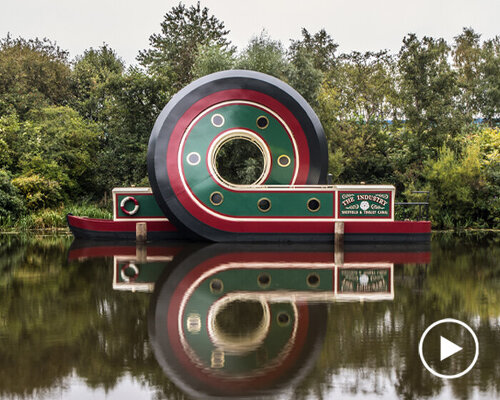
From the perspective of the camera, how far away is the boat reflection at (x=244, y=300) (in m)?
5.28

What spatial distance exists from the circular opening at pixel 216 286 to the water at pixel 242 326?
0.11ft

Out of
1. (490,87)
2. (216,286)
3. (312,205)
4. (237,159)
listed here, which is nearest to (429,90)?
(237,159)

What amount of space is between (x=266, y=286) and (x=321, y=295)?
3.46ft

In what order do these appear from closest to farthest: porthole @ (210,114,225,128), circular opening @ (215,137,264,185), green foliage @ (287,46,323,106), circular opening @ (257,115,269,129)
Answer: porthole @ (210,114,225,128), circular opening @ (257,115,269,129), circular opening @ (215,137,264,185), green foliage @ (287,46,323,106)

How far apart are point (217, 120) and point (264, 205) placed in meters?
2.68

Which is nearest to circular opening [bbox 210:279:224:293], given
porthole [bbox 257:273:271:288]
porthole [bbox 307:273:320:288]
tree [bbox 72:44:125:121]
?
porthole [bbox 257:273:271:288]

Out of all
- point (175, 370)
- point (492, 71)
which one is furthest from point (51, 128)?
point (492, 71)

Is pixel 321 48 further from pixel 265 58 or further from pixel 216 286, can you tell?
pixel 216 286

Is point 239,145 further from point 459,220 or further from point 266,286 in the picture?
point 266,286

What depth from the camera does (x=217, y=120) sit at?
1648cm

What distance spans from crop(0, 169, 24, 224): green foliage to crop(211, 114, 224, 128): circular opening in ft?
31.2

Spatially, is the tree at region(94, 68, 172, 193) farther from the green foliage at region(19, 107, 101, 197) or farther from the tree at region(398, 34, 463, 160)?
the tree at region(398, 34, 463, 160)

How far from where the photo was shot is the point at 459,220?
21766 millimetres

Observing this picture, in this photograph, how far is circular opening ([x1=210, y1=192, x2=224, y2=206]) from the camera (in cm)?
1601
